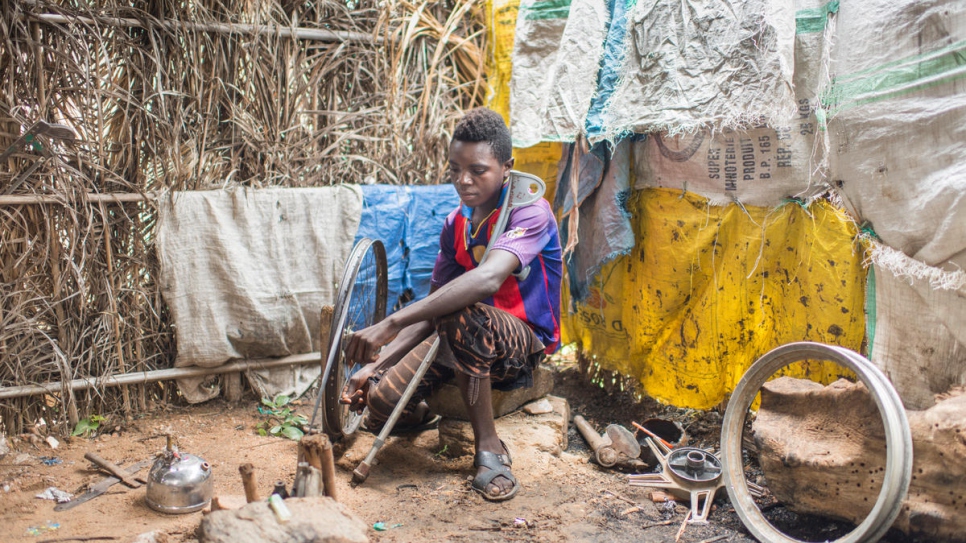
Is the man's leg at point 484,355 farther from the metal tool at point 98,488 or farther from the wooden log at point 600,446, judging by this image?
the metal tool at point 98,488

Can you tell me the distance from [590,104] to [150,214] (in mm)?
2255

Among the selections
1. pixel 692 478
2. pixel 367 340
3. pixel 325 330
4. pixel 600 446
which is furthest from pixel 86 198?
pixel 692 478

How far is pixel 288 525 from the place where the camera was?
1.94 meters

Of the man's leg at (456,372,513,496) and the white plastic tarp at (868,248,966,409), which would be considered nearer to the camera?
the white plastic tarp at (868,248,966,409)

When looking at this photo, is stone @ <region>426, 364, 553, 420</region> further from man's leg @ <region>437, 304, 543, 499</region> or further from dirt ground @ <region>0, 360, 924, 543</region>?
man's leg @ <region>437, 304, 543, 499</region>

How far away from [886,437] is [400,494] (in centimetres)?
172

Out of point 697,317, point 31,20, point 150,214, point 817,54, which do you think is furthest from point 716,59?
point 31,20

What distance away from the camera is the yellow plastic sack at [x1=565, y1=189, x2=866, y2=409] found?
2824mm

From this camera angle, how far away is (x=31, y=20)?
322 cm

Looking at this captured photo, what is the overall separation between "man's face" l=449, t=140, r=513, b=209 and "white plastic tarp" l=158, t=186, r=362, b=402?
1121mm

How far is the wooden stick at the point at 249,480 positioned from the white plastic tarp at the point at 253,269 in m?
1.74

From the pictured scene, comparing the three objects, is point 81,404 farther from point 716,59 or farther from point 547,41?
point 716,59

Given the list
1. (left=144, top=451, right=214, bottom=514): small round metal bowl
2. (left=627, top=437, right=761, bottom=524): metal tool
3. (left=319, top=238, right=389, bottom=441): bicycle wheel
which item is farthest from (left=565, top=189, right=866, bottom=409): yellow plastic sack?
(left=144, top=451, right=214, bottom=514): small round metal bowl

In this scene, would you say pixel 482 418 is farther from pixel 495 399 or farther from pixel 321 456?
pixel 321 456
